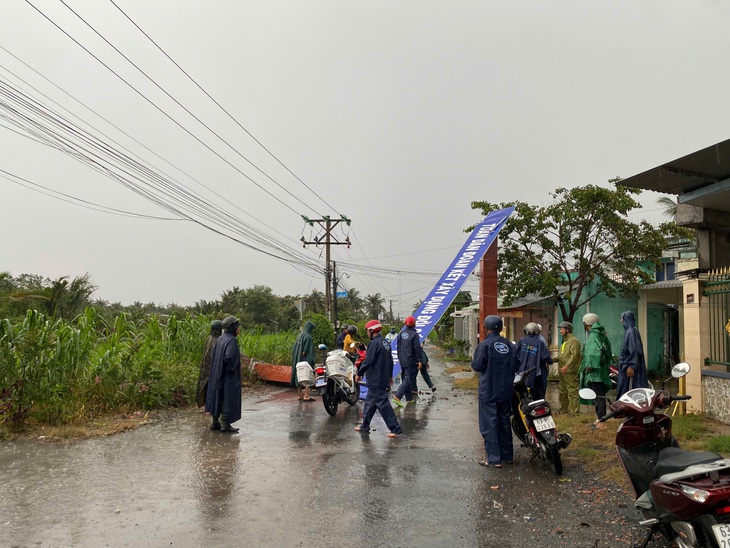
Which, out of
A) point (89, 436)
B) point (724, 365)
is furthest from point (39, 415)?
point (724, 365)

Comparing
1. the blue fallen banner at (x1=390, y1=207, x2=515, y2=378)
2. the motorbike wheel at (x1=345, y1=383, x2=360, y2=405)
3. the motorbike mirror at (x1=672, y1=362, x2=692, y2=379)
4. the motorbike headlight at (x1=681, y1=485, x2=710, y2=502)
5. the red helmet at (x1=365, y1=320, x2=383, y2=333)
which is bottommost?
the motorbike wheel at (x1=345, y1=383, x2=360, y2=405)

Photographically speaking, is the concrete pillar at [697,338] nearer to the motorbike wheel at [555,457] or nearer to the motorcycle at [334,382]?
the motorbike wheel at [555,457]

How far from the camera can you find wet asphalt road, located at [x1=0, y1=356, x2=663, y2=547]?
463 centimetres

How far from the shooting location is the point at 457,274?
589 inches

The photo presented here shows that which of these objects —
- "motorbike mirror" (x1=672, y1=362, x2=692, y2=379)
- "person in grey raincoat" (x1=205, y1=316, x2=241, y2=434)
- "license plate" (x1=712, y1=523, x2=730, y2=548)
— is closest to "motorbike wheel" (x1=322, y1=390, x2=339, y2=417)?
"person in grey raincoat" (x1=205, y1=316, x2=241, y2=434)

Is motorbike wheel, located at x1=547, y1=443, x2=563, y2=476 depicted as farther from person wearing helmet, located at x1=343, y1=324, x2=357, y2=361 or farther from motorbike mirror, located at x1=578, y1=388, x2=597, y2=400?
person wearing helmet, located at x1=343, y1=324, x2=357, y2=361

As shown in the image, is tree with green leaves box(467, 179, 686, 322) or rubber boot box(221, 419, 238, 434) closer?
rubber boot box(221, 419, 238, 434)

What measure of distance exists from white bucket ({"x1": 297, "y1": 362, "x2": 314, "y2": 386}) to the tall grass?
2171 mm

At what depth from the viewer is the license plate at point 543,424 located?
6449 millimetres

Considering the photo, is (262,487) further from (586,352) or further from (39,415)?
(586,352)

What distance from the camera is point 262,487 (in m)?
5.95

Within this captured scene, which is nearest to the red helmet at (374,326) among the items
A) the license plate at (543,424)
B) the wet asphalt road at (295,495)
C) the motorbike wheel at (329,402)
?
the wet asphalt road at (295,495)

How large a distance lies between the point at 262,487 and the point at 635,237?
13266 mm

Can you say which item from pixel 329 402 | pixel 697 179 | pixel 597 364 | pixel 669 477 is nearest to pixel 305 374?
pixel 329 402
